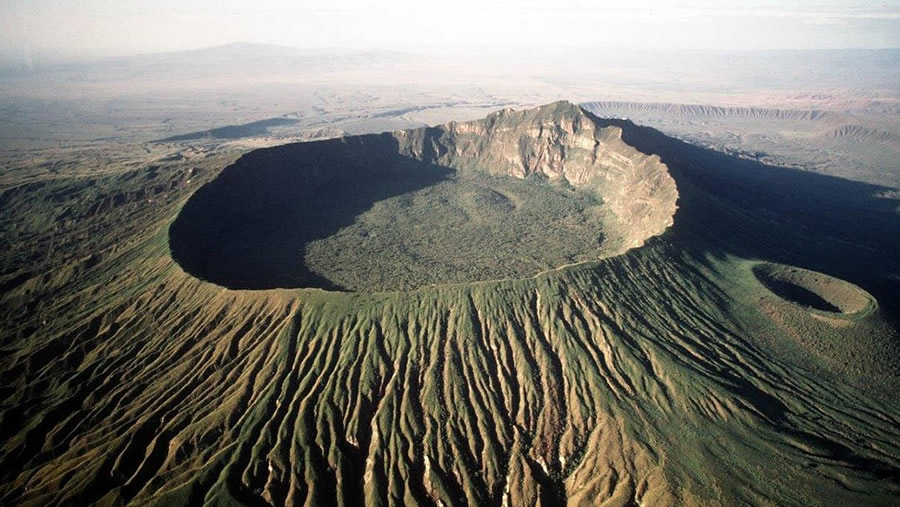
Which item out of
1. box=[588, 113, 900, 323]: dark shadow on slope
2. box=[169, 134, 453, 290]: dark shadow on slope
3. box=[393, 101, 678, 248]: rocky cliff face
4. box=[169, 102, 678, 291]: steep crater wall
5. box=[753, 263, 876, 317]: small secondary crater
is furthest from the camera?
box=[393, 101, 678, 248]: rocky cliff face

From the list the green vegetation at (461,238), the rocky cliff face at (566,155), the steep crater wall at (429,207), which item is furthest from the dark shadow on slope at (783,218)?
the green vegetation at (461,238)

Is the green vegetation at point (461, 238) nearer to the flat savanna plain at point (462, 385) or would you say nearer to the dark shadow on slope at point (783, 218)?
the flat savanna plain at point (462, 385)

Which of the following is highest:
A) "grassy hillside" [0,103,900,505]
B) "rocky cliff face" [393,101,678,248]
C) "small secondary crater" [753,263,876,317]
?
"rocky cliff face" [393,101,678,248]

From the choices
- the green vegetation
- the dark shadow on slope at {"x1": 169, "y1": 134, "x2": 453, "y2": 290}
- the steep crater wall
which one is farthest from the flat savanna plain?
the green vegetation

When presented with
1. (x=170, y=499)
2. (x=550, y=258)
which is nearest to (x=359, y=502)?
(x=170, y=499)

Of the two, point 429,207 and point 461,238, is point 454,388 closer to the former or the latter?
point 461,238

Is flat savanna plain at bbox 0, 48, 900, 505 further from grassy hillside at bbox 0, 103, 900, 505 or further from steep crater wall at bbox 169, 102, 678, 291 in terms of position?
steep crater wall at bbox 169, 102, 678, 291

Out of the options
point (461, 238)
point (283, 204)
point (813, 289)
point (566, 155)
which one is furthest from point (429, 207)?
point (813, 289)
